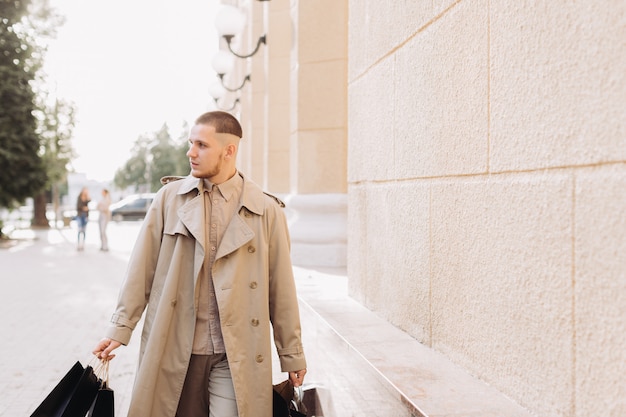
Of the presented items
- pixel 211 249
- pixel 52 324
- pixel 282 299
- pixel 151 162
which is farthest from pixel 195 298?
pixel 151 162

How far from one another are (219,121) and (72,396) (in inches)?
56.5

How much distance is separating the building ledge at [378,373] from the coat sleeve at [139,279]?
109 cm

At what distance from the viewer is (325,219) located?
8.61 meters

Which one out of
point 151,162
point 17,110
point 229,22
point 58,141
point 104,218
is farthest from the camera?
point 151,162

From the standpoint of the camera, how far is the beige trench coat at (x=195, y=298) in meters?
3.06

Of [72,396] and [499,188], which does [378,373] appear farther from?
[72,396]

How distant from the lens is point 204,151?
3162 millimetres

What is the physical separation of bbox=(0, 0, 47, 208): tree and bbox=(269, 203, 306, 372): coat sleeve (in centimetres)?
2286

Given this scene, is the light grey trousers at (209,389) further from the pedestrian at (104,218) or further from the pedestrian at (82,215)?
the pedestrian at (82,215)

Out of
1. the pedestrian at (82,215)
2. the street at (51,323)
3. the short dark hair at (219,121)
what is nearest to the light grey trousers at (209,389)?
the short dark hair at (219,121)

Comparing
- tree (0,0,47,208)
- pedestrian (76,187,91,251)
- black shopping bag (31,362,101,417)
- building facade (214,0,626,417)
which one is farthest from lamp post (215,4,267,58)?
tree (0,0,47,208)

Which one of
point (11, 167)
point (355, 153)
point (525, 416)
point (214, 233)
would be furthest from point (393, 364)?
point (11, 167)

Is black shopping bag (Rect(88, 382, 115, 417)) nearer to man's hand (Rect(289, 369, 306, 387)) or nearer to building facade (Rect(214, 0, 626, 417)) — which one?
man's hand (Rect(289, 369, 306, 387))

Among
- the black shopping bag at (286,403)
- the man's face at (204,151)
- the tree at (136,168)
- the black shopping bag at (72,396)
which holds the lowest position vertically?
the black shopping bag at (286,403)
